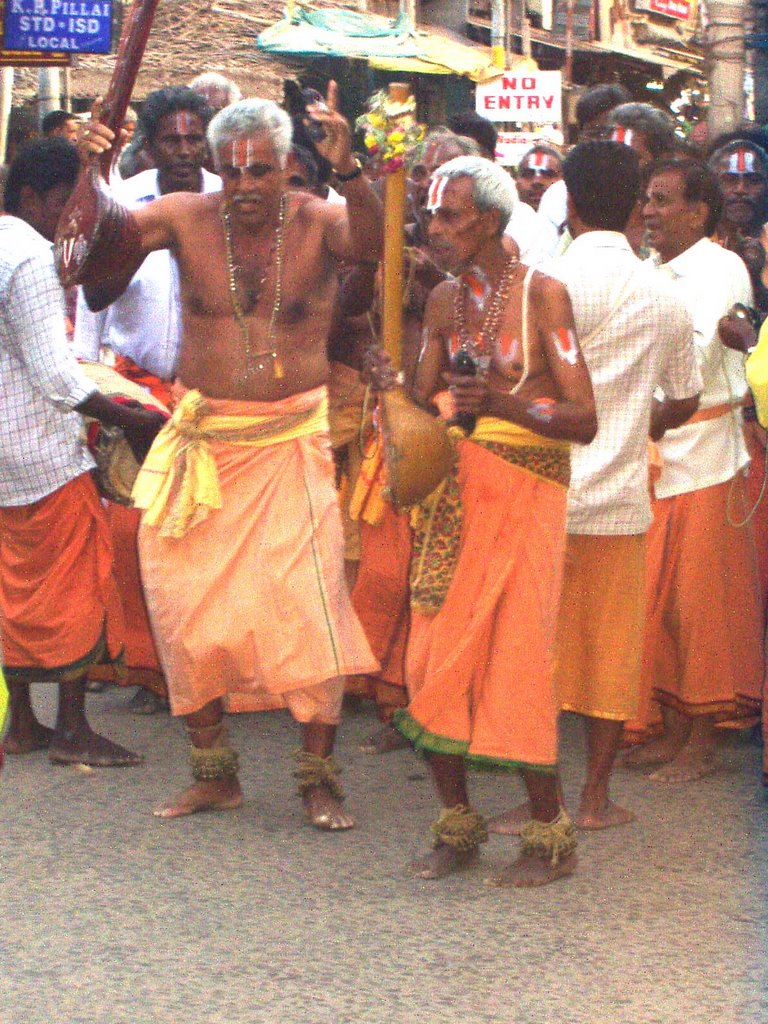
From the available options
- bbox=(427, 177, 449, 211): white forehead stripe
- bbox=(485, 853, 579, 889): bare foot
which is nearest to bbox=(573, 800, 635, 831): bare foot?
bbox=(485, 853, 579, 889): bare foot

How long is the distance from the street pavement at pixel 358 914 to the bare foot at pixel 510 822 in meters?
0.04

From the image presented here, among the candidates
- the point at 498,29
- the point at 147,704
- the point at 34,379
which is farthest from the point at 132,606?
the point at 498,29

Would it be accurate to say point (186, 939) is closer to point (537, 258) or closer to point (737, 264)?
point (737, 264)

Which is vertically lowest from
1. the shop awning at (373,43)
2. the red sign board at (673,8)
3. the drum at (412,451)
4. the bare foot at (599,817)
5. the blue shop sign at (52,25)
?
the bare foot at (599,817)

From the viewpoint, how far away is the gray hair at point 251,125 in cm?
536

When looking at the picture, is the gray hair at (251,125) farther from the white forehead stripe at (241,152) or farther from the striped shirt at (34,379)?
the striped shirt at (34,379)

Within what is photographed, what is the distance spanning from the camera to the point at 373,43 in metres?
23.7

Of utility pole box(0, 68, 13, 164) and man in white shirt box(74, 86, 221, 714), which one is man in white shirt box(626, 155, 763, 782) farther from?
utility pole box(0, 68, 13, 164)

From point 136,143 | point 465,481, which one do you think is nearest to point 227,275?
point 465,481

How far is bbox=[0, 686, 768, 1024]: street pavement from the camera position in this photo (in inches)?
163

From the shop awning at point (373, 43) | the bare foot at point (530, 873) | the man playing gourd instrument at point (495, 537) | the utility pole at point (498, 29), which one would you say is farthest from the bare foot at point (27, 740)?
the utility pole at point (498, 29)

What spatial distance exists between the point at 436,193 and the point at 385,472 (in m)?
0.93

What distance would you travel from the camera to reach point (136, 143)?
8.39m

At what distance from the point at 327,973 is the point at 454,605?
1.08 metres
